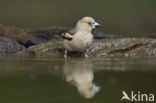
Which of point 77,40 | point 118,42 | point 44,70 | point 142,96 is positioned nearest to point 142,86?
point 142,96

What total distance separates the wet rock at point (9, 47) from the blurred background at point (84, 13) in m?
3.42

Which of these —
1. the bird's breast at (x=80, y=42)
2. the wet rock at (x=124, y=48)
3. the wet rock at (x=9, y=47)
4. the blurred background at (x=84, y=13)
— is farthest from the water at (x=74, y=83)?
the blurred background at (x=84, y=13)

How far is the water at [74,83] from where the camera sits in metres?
4.22

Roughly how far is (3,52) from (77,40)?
8.39 feet

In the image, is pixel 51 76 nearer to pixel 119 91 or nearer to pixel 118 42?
pixel 119 91

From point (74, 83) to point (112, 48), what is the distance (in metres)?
4.43

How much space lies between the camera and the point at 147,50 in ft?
29.9

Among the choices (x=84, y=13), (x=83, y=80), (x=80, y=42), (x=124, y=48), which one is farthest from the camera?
(x=84, y=13)

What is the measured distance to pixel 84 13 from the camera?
16.5 metres

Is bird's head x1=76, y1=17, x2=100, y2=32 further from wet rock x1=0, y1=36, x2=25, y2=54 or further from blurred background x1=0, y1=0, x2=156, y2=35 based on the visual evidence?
blurred background x1=0, y1=0, x2=156, y2=35

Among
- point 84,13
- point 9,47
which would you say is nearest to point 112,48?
point 9,47

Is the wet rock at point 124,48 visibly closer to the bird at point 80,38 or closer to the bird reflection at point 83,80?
the bird at point 80,38

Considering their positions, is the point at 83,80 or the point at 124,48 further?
the point at 124,48

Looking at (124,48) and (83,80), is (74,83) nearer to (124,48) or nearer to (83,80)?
(83,80)
